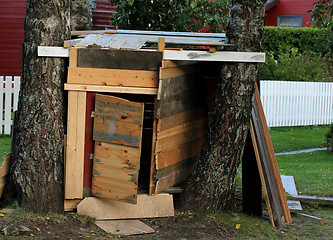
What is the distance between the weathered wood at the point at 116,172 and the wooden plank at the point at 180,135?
0.43 m

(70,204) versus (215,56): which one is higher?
(215,56)

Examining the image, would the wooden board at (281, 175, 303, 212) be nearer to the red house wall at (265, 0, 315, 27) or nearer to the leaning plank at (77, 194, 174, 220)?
the leaning plank at (77, 194, 174, 220)

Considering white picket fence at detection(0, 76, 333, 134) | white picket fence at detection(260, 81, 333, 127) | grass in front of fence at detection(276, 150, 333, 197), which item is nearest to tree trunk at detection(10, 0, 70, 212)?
grass in front of fence at detection(276, 150, 333, 197)

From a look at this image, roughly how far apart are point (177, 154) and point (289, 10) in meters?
24.3

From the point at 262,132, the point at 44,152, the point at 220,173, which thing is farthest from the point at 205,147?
the point at 44,152

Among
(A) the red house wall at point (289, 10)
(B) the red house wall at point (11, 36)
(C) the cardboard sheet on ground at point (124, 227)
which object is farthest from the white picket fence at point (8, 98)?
(A) the red house wall at point (289, 10)

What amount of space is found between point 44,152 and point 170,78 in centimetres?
184

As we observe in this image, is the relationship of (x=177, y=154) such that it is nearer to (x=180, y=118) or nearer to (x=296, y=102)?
(x=180, y=118)

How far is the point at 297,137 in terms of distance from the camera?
49.9ft

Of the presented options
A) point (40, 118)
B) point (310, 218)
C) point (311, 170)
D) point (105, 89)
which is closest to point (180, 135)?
point (105, 89)

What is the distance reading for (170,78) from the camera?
6438mm

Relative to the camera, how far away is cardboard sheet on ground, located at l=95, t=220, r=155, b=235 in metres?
6.04

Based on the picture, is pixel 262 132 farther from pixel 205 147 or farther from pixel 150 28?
pixel 150 28

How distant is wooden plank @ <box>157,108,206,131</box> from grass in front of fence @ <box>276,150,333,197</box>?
2.57 m
